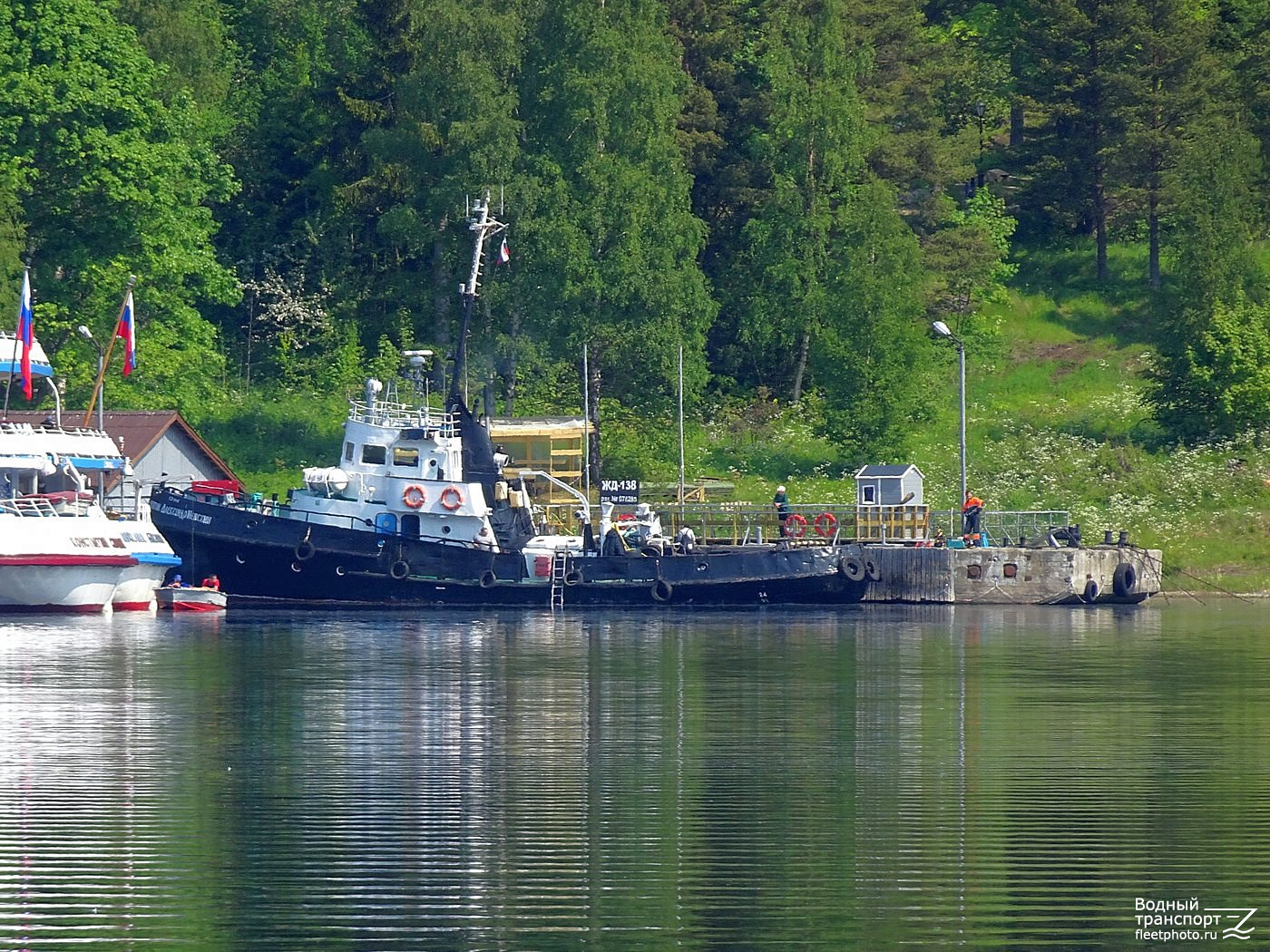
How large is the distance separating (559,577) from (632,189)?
18468 millimetres

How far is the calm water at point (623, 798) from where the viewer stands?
16078 mm

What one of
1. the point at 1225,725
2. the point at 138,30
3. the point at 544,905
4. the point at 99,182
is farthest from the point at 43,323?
the point at 544,905

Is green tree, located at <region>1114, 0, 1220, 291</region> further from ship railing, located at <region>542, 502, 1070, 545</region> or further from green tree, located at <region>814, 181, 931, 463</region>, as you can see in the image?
ship railing, located at <region>542, 502, 1070, 545</region>

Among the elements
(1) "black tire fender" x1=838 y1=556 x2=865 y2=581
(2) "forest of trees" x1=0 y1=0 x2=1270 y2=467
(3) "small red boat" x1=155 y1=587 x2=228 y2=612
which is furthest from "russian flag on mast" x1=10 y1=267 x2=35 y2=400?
(1) "black tire fender" x1=838 y1=556 x2=865 y2=581

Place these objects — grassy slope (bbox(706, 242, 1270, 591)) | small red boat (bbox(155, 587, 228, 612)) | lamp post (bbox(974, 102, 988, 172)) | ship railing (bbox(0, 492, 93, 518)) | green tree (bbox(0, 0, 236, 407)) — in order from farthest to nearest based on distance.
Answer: lamp post (bbox(974, 102, 988, 172)) → green tree (bbox(0, 0, 236, 407)) → grassy slope (bbox(706, 242, 1270, 591)) → small red boat (bbox(155, 587, 228, 612)) → ship railing (bbox(0, 492, 93, 518))

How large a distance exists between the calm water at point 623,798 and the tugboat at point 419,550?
12626 millimetres

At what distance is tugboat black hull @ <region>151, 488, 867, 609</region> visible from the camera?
165ft

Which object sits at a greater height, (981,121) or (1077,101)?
(981,121)

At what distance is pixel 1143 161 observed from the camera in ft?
243

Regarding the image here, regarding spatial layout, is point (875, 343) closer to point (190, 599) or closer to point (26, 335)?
point (190, 599)

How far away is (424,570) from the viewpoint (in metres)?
50.6

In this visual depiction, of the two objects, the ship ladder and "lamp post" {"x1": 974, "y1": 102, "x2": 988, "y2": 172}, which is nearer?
the ship ladder

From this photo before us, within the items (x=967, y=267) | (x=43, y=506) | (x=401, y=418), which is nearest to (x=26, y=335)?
(x=43, y=506)

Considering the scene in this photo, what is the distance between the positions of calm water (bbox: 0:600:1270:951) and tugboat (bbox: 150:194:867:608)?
1263cm
